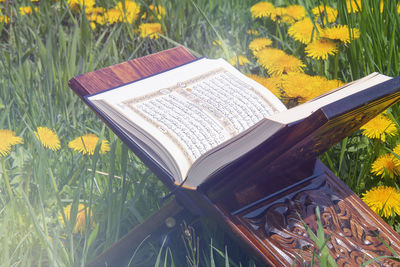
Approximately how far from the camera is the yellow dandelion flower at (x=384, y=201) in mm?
1464

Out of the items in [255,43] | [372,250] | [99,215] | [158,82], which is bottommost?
[372,250]

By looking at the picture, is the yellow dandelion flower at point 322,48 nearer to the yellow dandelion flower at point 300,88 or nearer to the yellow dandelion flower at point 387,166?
the yellow dandelion flower at point 300,88

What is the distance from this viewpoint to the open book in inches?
41.3

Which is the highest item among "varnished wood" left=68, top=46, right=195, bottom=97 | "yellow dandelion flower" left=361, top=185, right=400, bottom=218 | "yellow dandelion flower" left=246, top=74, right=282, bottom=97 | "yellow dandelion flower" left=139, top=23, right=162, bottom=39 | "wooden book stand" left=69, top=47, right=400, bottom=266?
"varnished wood" left=68, top=46, right=195, bottom=97

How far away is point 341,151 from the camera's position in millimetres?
1660

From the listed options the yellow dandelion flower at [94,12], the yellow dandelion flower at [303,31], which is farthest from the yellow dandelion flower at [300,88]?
the yellow dandelion flower at [94,12]

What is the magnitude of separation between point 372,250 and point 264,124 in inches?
17.4

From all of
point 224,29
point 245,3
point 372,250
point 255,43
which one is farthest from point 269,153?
point 245,3

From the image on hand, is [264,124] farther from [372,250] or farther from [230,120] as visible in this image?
[372,250]

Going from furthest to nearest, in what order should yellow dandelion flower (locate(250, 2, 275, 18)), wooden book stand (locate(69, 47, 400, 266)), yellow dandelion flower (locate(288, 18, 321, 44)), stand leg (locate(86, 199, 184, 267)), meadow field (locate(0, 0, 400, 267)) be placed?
yellow dandelion flower (locate(250, 2, 275, 18))
yellow dandelion flower (locate(288, 18, 321, 44))
meadow field (locate(0, 0, 400, 267))
stand leg (locate(86, 199, 184, 267))
wooden book stand (locate(69, 47, 400, 266))

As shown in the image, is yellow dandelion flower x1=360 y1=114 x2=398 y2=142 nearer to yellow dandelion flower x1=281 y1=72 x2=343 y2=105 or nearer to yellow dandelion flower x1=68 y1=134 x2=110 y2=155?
yellow dandelion flower x1=281 y1=72 x2=343 y2=105

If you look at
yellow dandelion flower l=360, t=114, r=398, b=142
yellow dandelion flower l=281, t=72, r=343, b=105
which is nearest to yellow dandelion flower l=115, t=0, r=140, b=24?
yellow dandelion flower l=281, t=72, r=343, b=105

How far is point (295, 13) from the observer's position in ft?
7.84

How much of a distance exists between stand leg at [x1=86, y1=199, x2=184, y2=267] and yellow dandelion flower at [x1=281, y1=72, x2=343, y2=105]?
54 centimetres
